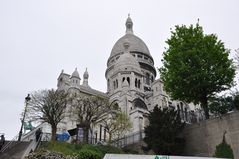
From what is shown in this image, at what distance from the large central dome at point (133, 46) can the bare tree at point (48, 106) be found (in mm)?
43082

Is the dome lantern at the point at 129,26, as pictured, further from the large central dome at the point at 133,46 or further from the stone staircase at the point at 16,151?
the stone staircase at the point at 16,151

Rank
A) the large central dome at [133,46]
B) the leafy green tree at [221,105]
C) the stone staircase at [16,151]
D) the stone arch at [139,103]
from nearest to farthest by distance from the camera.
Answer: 1. the stone staircase at [16,151]
2. the leafy green tree at [221,105]
3. the stone arch at [139,103]
4. the large central dome at [133,46]

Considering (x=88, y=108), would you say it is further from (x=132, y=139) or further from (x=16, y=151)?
(x=16, y=151)

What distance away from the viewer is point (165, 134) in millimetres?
20203

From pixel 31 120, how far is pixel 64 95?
4.50m

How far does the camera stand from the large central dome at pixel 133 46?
7218cm

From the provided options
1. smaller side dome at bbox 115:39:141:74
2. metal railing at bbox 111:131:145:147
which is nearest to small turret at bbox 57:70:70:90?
smaller side dome at bbox 115:39:141:74

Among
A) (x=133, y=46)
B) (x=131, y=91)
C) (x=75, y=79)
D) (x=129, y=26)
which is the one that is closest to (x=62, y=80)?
(x=75, y=79)

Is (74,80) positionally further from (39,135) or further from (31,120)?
(39,135)

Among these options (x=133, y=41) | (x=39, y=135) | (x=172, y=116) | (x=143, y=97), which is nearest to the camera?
(x=172, y=116)

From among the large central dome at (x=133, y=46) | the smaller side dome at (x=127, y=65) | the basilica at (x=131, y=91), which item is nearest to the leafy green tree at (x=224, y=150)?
the basilica at (x=131, y=91)

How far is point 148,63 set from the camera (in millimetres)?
70438

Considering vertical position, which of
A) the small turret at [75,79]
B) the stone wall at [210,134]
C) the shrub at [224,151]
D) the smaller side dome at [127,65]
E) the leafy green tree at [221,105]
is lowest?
the shrub at [224,151]

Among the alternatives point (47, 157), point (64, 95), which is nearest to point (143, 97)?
point (64, 95)
